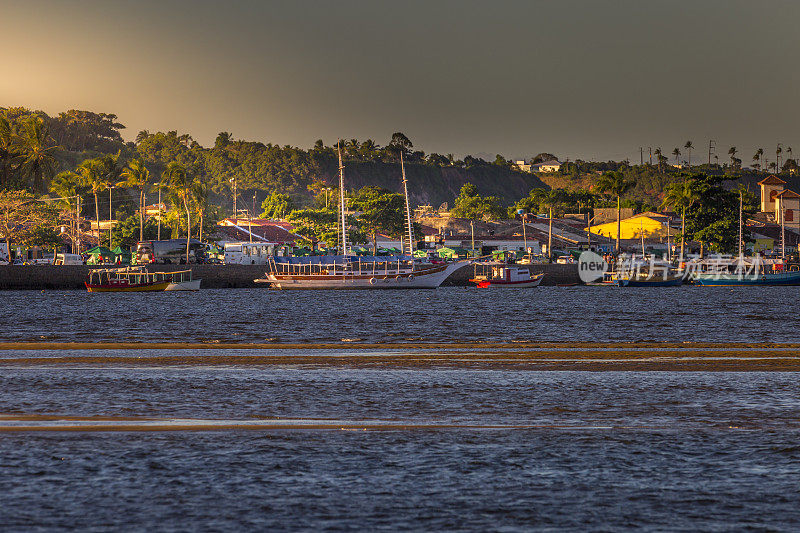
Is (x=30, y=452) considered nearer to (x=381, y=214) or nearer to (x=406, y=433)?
(x=406, y=433)

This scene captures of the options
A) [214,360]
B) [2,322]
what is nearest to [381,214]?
[2,322]

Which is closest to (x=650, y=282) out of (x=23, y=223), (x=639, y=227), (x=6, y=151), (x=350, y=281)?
(x=350, y=281)

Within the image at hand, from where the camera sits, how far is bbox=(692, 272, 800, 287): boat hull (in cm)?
11319

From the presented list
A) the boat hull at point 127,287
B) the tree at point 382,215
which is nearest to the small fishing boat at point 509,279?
the boat hull at point 127,287

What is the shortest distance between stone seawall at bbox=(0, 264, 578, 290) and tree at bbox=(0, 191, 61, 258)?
68.1 ft

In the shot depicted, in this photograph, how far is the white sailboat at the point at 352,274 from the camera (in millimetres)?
100188

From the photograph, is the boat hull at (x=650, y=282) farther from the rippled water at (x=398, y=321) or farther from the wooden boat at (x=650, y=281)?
the rippled water at (x=398, y=321)

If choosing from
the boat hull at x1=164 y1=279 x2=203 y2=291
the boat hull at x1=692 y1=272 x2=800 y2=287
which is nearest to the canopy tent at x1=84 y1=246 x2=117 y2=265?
the boat hull at x1=164 y1=279 x2=203 y2=291

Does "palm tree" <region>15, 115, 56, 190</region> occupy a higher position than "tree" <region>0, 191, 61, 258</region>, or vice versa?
"palm tree" <region>15, 115, 56, 190</region>

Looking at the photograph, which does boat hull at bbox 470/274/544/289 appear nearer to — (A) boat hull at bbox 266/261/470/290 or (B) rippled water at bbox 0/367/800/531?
(A) boat hull at bbox 266/261/470/290

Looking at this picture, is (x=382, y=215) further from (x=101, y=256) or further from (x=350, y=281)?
(x=350, y=281)

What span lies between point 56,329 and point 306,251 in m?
101

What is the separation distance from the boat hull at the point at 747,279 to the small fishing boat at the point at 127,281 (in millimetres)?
61792

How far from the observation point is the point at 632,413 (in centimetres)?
1538
